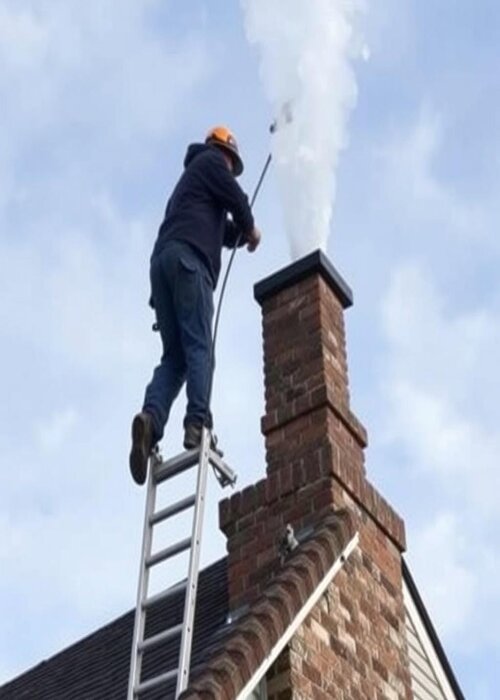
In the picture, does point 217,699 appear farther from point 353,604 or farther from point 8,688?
point 8,688

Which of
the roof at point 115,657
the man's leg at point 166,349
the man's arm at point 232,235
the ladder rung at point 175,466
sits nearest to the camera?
the ladder rung at point 175,466

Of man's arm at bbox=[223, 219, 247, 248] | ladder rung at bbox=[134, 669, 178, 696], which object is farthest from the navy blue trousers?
ladder rung at bbox=[134, 669, 178, 696]

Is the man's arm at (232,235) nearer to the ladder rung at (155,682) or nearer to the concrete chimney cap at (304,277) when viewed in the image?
the concrete chimney cap at (304,277)

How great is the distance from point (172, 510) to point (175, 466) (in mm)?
308

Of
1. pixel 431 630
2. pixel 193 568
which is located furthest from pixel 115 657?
pixel 193 568

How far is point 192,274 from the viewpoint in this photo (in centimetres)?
859

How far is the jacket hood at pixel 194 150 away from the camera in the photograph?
916cm

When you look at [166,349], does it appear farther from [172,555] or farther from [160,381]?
[172,555]

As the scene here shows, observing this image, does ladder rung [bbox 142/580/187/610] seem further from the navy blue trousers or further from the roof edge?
the roof edge

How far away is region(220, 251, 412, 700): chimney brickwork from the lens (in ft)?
26.8

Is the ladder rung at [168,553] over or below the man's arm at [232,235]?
below

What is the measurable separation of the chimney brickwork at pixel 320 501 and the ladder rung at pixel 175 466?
942 mm

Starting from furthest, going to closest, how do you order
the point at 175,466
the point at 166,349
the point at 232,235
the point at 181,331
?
the point at 232,235
the point at 166,349
the point at 181,331
the point at 175,466

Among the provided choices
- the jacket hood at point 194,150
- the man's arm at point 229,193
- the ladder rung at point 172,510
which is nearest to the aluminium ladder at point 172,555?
the ladder rung at point 172,510
